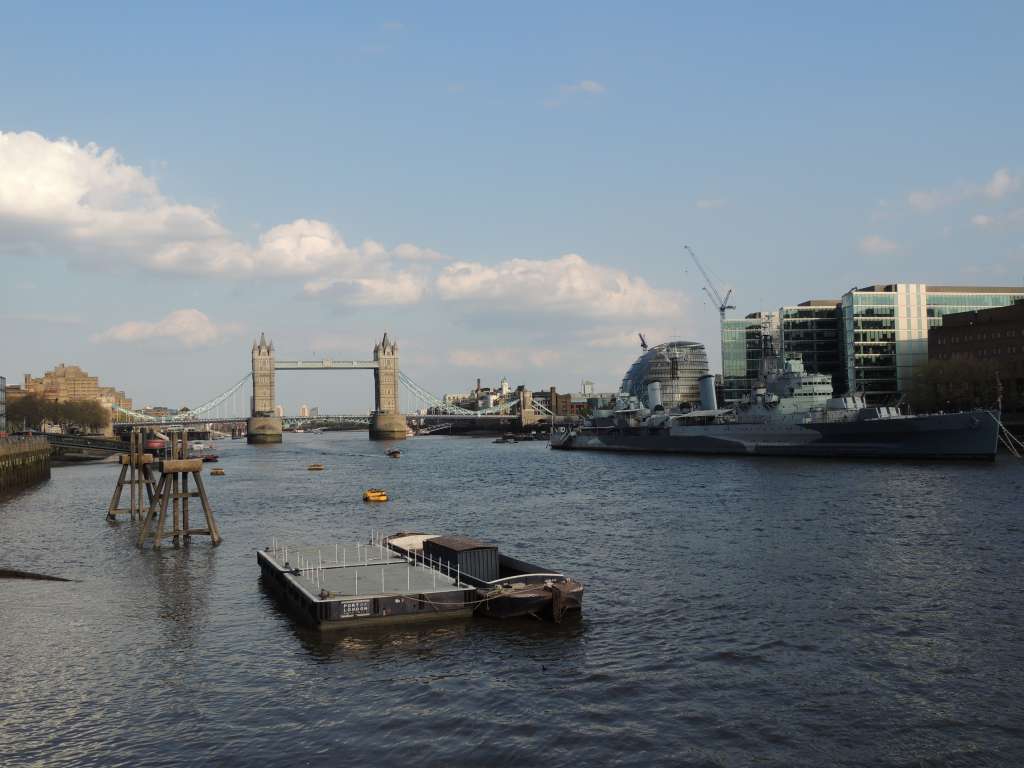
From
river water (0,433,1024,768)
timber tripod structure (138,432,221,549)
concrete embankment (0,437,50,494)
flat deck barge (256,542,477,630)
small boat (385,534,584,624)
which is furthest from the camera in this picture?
concrete embankment (0,437,50,494)

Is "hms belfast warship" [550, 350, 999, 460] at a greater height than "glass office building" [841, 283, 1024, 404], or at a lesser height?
lesser

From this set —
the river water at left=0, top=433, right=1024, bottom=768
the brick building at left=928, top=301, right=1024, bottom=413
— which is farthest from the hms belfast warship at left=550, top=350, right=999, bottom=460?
the river water at left=0, top=433, right=1024, bottom=768

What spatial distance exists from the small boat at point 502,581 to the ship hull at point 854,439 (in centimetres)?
6709

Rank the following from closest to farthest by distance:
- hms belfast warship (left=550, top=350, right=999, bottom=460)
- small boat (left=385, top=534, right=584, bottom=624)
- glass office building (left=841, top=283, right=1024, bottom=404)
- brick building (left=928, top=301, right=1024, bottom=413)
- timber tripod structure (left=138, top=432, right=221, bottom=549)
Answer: small boat (left=385, top=534, right=584, bottom=624), timber tripod structure (left=138, top=432, right=221, bottom=549), hms belfast warship (left=550, top=350, right=999, bottom=460), brick building (left=928, top=301, right=1024, bottom=413), glass office building (left=841, top=283, right=1024, bottom=404)

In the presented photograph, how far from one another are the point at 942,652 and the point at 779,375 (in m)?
84.5

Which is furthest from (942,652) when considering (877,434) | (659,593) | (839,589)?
(877,434)

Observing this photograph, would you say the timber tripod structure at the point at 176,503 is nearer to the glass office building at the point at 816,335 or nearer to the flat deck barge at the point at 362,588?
the flat deck barge at the point at 362,588

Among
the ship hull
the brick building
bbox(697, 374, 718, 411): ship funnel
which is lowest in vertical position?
the ship hull

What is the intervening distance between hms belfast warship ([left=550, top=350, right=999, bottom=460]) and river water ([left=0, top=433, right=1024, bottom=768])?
1584 inches

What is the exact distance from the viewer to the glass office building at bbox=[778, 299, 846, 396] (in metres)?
173

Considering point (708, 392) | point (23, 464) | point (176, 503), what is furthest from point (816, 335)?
point (176, 503)

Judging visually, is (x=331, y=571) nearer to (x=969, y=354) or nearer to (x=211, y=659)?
(x=211, y=659)

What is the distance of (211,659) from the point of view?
81.0ft

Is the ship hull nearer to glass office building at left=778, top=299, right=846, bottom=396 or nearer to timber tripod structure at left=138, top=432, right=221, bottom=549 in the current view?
glass office building at left=778, top=299, right=846, bottom=396
